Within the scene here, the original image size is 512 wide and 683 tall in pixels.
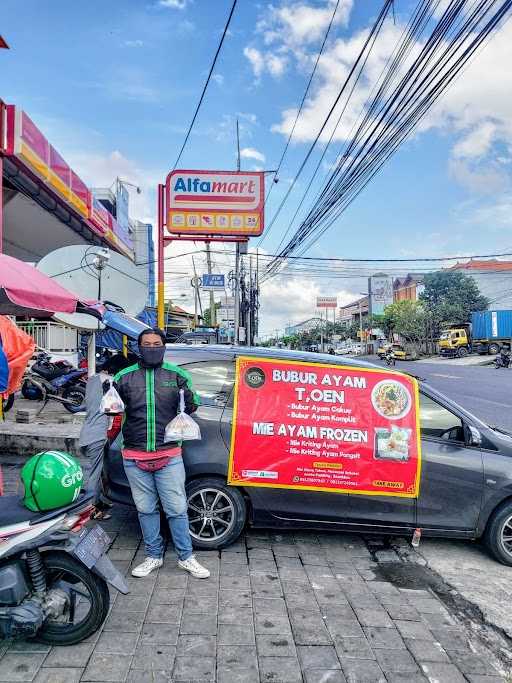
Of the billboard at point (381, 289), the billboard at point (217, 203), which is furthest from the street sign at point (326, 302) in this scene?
the billboard at point (217, 203)

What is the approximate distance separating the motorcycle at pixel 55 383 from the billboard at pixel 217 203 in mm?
4136

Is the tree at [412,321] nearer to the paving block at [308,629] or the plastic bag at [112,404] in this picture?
the paving block at [308,629]

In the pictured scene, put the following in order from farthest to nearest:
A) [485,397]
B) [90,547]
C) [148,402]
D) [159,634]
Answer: [485,397]
[148,402]
[159,634]
[90,547]

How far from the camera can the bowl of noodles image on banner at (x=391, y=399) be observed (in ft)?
13.0

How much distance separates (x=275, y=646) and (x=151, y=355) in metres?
1.92

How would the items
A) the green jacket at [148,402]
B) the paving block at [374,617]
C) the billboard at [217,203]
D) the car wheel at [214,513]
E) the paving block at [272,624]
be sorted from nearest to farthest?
the paving block at [272,624] → the paving block at [374,617] → the green jacket at [148,402] → the car wheel at [214,513] → the billboard at [217,203]

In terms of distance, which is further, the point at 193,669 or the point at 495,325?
the point at 495,325

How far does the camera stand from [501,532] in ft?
12.7

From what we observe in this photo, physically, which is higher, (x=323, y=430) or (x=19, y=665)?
(x=323, y=430)

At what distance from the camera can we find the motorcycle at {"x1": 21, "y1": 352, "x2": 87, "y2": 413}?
34.7 ft

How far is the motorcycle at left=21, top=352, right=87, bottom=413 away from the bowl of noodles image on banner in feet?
25.0

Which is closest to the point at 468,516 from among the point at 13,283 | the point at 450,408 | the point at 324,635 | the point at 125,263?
the point at 450,408

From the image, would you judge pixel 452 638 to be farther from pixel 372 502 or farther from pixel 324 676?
pixel 372 502

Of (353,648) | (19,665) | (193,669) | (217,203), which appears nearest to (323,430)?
(353,648)
